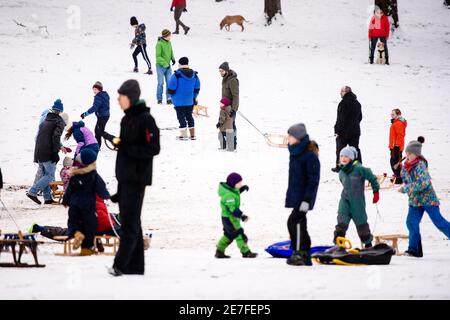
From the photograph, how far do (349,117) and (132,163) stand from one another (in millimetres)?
9609

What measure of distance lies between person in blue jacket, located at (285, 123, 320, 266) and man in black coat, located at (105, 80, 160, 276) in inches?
73.7

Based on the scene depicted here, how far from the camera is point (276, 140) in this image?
21484 mm

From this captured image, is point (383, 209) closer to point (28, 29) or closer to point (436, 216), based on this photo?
point (436, 216)

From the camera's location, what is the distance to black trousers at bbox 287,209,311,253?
35.2ft

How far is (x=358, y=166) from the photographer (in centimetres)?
1252

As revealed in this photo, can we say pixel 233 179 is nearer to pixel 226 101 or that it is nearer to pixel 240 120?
pixel 226 101

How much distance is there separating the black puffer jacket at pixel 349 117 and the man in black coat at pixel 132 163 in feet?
31.0

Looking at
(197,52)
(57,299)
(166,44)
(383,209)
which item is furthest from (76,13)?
(57,299)

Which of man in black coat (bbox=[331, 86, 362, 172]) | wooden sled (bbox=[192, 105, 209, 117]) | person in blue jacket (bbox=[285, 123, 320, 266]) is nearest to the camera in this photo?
person in blue jacket (bbox=[285, 123, 320, 266])

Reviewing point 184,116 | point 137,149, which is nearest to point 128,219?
point 137,149

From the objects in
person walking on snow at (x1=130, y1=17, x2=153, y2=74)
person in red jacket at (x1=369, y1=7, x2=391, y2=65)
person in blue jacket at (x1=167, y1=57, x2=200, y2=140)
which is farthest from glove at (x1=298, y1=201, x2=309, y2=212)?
person in red jacket at (x1=369, y1=7, x2=391, y2=65)

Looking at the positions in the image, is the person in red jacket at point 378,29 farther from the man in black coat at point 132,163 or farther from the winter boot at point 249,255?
the man in black coat at point 132,163

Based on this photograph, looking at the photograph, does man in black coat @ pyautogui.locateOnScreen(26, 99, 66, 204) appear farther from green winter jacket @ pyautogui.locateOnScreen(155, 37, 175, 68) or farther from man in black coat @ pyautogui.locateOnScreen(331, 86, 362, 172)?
green winter jacket @ pyautogui.locateOnScreen(155, 37, 175, 68)
